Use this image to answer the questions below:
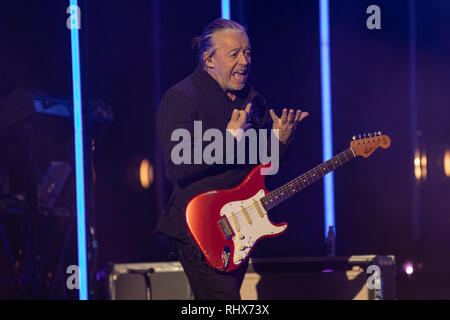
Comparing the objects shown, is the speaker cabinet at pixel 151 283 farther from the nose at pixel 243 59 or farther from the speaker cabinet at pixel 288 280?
the nose at pixel 243 59

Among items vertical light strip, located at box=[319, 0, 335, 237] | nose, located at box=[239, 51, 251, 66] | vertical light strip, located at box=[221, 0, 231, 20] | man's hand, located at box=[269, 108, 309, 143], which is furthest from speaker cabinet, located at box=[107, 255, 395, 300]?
vertical light strip, located at box=[221, 0, 231, 20]

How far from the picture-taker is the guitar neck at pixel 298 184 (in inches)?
105

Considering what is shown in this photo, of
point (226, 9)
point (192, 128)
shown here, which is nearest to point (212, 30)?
point (192, 128)

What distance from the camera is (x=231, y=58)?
2.70 metres

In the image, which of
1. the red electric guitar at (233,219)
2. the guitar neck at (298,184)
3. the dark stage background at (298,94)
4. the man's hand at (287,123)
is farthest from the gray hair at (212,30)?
the dark stage background at (298,94)

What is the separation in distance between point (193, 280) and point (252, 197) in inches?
19.5

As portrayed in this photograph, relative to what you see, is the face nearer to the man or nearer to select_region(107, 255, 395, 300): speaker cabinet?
the man

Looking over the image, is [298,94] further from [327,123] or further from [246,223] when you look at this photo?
[246,223]

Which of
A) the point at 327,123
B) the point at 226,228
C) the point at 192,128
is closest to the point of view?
the point at 192,128

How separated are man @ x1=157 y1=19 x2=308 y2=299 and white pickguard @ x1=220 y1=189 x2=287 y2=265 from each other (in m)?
0.09

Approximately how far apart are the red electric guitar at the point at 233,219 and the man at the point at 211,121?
5 cm

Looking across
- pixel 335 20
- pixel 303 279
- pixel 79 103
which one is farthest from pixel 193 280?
pixel 335 20

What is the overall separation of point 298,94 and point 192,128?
6.50ft

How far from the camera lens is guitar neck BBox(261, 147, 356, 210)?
2679 millimetres
